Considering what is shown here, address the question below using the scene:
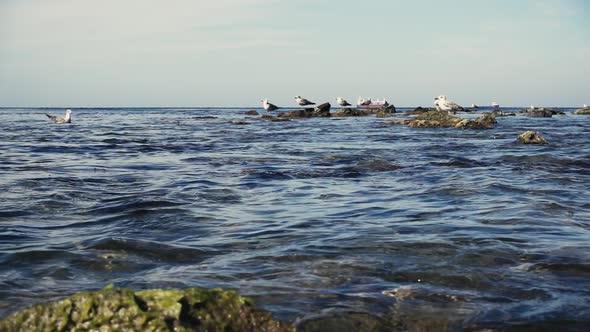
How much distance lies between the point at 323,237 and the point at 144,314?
149 inches

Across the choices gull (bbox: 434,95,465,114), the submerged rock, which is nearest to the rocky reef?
gull (bbox: 434,95,465,114)

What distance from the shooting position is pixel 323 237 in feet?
21.5

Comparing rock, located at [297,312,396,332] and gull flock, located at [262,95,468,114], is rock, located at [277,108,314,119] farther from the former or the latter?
rock, located at [297,312,396,332]

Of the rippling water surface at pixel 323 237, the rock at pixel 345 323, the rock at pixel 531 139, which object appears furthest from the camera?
the rock at pixel 531 139

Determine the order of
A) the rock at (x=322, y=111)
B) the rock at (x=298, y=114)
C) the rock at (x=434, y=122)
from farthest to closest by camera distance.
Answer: the rock at (x=322, y=111), the rock at (x=298, y=114), the rock at (x=434, y=122)

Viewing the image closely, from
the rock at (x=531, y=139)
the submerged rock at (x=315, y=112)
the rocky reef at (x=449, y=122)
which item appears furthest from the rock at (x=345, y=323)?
the submerged rock at (x=315, y=112)

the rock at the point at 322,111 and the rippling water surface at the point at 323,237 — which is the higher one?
the rock at the point at 322,111

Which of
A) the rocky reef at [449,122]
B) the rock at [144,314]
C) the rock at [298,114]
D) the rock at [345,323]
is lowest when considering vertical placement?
the rock at [345,323]

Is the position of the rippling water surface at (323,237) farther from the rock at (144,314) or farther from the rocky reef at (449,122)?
the rocky reef at (449,122)

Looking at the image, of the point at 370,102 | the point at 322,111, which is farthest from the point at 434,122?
the point at 370,102

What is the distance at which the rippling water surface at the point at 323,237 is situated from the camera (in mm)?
4402

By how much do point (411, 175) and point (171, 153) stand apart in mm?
8653

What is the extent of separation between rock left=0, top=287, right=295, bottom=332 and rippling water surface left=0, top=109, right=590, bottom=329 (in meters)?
0.93

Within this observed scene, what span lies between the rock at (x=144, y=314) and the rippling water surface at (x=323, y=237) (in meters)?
0.93
